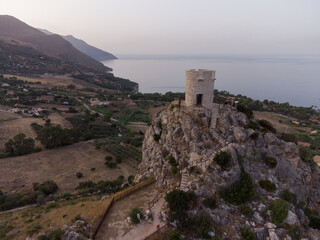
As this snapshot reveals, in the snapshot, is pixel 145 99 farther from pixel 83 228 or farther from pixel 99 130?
pixel 83 228

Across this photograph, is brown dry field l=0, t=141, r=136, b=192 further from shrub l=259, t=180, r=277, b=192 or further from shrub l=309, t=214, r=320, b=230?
shrub l=309, t=214, r=320, b=230

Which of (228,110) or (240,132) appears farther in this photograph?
(228,110)

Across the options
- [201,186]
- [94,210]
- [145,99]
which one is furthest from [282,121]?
[94,210]

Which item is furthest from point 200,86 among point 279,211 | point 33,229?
point 33,229

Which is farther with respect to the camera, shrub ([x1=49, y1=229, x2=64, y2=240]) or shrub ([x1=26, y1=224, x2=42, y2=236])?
shrub ([x1=26, y1=224, x2=42, y2=236])

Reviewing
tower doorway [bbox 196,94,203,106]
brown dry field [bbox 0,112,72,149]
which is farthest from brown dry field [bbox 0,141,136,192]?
tower doorway [bbox 196,94,203,106]

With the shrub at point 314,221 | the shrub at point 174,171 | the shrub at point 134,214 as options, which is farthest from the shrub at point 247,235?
the shrub at point 314,221
